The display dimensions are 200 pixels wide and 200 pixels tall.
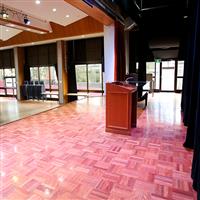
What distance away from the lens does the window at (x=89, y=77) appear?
1048cm

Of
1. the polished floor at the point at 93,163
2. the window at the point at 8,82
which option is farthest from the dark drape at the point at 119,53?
the window at the point at 8,82

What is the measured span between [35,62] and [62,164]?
36.7 ft

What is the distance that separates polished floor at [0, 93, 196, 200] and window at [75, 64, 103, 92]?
20.4 feet

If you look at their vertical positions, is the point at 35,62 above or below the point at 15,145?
above

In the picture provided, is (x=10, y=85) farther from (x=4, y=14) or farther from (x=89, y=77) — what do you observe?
(x=4, y=14)

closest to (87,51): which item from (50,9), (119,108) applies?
(50,9)

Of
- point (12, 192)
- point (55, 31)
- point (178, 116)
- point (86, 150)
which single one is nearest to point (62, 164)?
point (86, 150)

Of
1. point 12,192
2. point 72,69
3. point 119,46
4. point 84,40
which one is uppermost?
point 84,40

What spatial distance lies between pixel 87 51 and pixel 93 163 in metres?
8.47

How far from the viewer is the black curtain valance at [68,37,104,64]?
9961 mm

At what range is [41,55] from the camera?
12188 millimetres

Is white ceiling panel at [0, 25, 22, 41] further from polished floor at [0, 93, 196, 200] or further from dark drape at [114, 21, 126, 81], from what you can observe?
polished floor at [0, 93, 196, 200]

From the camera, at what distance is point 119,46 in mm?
7199

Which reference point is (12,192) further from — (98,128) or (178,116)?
(178,116)
